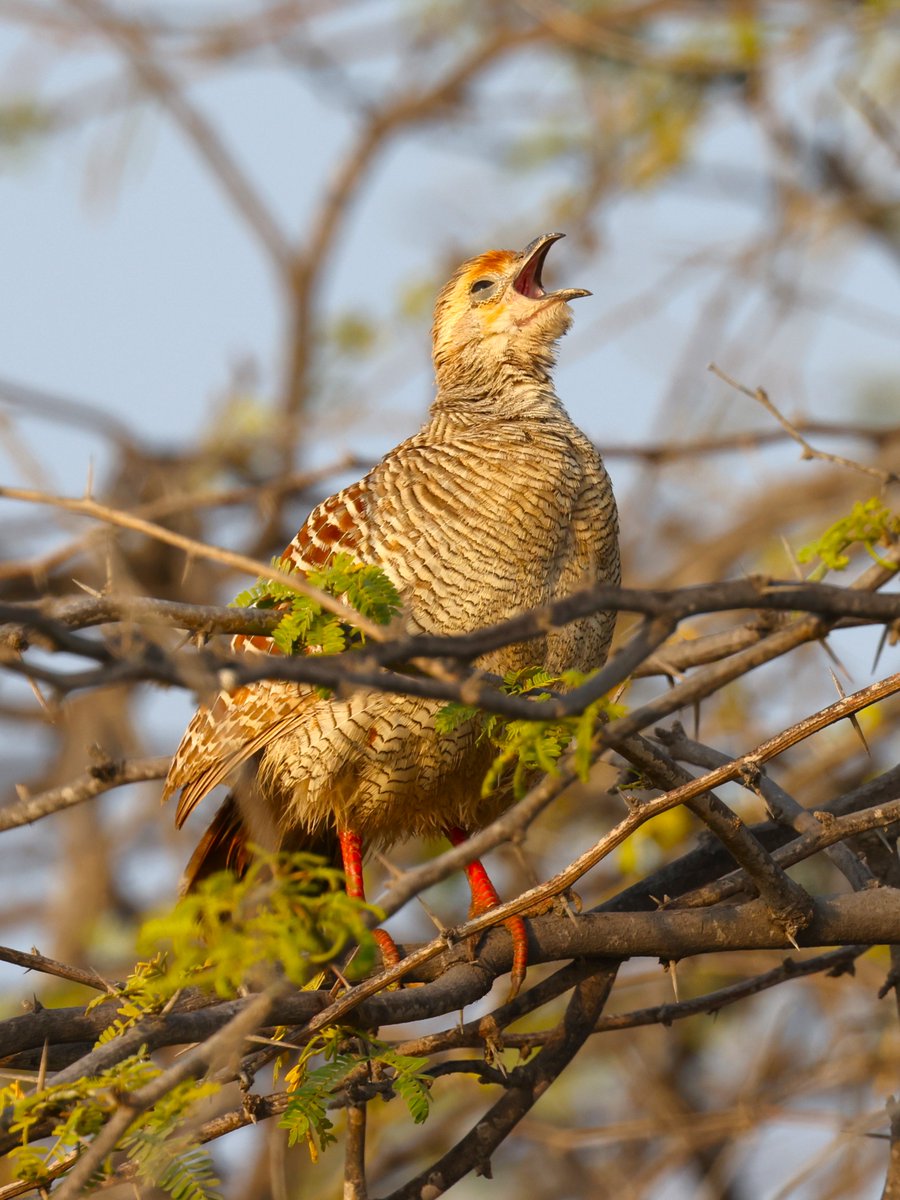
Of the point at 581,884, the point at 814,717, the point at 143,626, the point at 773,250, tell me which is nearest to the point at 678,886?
the point at 814,717

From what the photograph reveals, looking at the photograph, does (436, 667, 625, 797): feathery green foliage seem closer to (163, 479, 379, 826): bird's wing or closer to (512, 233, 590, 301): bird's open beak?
(163, 479, 379, 826): bird's wing

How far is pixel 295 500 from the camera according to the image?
9094 millimetres

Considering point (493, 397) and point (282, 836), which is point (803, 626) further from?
point (493, 397)

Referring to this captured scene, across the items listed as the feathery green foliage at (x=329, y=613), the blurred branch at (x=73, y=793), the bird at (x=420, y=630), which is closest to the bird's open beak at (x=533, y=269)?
the bird at (x=420, y=630)

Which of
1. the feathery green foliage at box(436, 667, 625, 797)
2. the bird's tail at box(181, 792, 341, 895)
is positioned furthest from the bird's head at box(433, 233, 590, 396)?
the feathery green foliage at box(436, 667, 625, 797)

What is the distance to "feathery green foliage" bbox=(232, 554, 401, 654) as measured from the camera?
9.69 ft

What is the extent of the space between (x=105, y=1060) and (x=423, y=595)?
1960mm

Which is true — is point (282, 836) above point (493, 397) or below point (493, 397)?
below

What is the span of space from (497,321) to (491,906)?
2.21 metres

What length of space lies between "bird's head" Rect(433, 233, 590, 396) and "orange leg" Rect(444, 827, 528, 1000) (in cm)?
171

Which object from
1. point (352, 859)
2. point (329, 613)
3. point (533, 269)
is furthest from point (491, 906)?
point (533, 269)

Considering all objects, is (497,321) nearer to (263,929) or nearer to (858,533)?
(858,533)

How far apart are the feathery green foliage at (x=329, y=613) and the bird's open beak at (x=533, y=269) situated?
299 cm

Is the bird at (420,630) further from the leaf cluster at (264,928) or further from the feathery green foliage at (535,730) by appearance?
the leaf cluster at (264,928)
